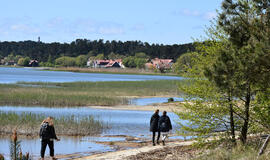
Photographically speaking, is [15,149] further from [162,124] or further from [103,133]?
[103,133]

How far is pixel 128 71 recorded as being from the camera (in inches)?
7087

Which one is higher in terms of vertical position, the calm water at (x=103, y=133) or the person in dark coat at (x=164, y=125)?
the person in dark coat at (x=164, y=125)

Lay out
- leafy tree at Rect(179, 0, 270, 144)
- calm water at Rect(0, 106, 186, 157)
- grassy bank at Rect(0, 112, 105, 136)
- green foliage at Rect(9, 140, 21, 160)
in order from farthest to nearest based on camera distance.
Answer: grassy bank at Rect(0, 112, 105, 136) < calm water at Rect(0, 106, 186, 157) < leafy tree at Rect(179, 0, 270, 144) < green foliage at Rect(9, 140, 21, 160)

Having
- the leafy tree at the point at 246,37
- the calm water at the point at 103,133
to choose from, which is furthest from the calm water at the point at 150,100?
the leafy tree at the point at 246,37

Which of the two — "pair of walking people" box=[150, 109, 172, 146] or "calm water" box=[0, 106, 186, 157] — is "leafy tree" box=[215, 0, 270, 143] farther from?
"calm water" box=[0, 106, 186, 157]

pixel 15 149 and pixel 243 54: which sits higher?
pixel 243 54

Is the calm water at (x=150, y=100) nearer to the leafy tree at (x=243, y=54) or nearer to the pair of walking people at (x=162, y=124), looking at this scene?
the pair of walking people at (x=162, y=124)

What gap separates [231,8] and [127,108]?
2932cm

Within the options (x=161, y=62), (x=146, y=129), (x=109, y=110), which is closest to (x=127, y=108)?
(x=109, y=110)

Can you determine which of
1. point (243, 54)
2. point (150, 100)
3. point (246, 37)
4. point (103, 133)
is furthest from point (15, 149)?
point (150, 100)

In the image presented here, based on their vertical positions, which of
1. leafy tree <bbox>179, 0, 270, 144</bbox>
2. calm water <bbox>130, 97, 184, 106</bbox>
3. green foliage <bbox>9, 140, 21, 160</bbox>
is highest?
leafy tree <bbox>179, 0, 270, 144</bbox>

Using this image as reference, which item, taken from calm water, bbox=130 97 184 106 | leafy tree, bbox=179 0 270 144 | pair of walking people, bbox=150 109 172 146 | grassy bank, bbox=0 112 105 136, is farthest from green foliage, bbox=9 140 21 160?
calm water, bbox=130 97 184 106

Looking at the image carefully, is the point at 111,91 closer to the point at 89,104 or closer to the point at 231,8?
the point at 89,104

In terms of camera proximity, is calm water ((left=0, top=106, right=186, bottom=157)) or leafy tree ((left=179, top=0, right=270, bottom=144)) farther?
calm water ((left=0, top=106, right=186, bottom=157))
